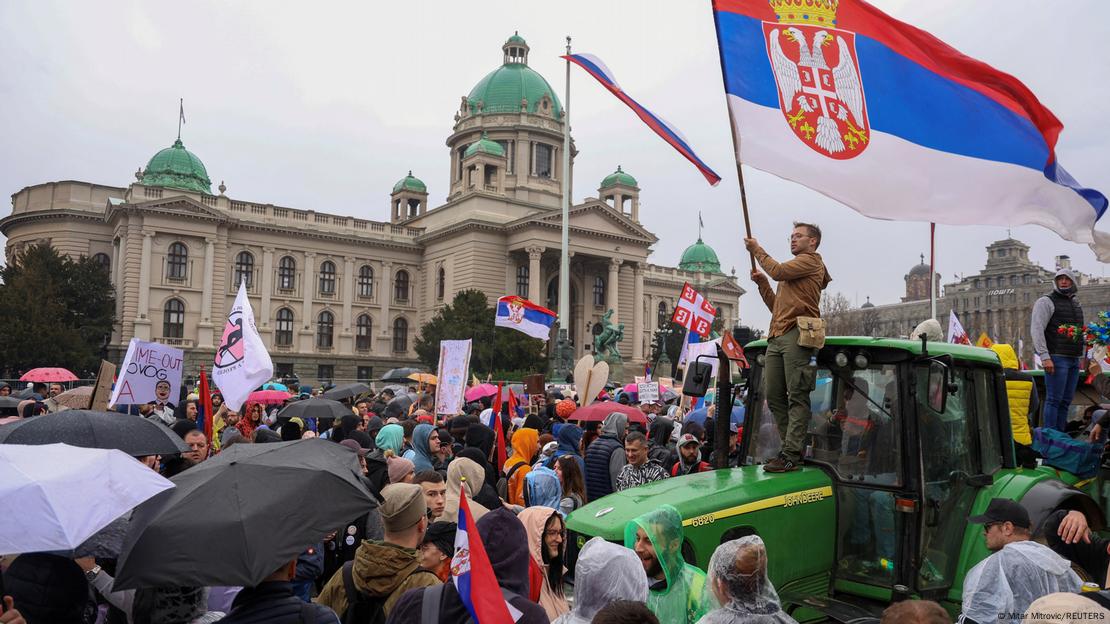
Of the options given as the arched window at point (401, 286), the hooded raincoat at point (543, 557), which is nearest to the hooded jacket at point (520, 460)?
the hooded raincoat at point (543, 557)

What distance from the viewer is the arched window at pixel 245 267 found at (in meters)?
56.0

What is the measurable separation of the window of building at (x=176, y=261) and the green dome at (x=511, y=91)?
1079 inches

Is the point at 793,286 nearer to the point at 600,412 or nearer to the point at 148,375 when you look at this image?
the point at 600,412

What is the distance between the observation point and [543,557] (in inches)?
181

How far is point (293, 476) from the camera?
12.0 ft

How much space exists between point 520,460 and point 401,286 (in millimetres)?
56142

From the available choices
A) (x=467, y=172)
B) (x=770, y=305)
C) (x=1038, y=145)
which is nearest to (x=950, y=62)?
(x=1038, y=145)

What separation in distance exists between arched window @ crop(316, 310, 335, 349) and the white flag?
165ft

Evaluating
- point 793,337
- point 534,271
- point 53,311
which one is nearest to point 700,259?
point 534,271

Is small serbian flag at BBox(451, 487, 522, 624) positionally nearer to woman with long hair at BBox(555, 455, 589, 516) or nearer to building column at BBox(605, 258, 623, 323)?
woman with long hair at BBox(555, 455, 589, 516)

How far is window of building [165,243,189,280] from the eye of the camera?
52259mm

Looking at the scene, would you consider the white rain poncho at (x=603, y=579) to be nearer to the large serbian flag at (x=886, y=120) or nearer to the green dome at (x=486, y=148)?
the large serbian flag at (x=886, y=120)

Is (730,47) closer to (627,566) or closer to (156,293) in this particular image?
(627,566)

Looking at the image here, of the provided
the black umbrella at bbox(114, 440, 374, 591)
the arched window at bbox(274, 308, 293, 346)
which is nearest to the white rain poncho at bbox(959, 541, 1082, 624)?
the black umbrella at bbox(114, 440, 374, 591)
